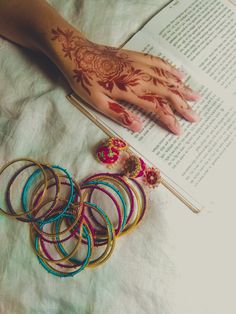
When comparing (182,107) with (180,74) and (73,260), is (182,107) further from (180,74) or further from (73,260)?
(73,260)

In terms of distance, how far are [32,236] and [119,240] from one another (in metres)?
0.18

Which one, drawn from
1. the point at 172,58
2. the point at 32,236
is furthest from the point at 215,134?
the point at 32,236

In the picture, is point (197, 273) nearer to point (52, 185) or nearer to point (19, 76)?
point (52, 185)

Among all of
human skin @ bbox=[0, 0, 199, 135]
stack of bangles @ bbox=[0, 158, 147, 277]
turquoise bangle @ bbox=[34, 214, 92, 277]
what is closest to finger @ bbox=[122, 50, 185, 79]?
human skin @ bbox=[0, 0, 199, 135]

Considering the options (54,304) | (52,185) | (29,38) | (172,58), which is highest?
(172,58)

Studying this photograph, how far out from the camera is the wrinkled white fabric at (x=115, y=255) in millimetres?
677

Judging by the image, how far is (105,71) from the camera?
79cm

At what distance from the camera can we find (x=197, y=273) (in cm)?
70

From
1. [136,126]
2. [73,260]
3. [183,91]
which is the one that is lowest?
[73,260]

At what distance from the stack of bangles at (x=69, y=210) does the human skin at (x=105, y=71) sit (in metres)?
0.16

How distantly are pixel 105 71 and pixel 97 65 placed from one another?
0.02 m

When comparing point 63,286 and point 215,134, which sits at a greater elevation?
point 215,134

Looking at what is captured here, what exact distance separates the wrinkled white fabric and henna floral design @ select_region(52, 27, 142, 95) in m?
0.09

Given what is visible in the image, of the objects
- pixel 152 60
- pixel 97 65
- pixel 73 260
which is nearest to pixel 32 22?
pixel 97 65
